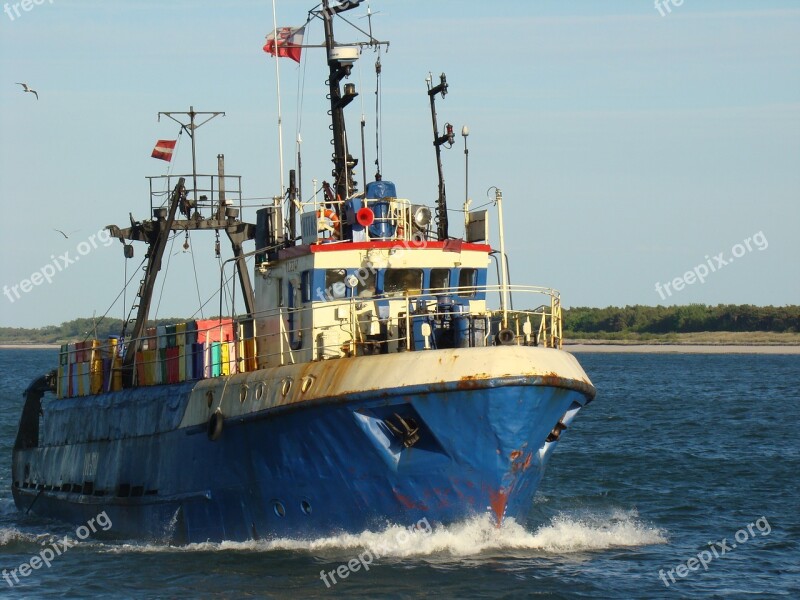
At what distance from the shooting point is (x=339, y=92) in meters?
23.9

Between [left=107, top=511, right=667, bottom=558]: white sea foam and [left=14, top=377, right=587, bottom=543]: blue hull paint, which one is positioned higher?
[left=14, top=377, right=587, bottom=543]: blue hull paint

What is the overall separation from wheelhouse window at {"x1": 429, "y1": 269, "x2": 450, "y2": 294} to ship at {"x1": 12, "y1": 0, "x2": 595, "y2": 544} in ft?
0.27

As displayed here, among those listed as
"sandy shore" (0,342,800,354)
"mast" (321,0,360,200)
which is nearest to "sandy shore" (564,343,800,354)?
"sandy shore" (0,342,800,354)

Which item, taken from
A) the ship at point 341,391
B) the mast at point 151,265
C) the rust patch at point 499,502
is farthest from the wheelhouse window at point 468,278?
the mast at point 151,265

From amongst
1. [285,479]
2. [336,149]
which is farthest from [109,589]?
[336,149]

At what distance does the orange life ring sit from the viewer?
2173 centimetres

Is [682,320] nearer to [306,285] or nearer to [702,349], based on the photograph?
[702,349]

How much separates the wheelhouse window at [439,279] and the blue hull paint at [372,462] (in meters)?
3.09

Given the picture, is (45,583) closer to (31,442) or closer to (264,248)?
(264,248)

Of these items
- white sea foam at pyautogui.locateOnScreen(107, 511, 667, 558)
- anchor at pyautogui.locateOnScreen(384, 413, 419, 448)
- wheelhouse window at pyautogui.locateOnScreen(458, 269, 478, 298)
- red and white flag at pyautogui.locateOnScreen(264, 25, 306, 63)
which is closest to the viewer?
anchor at pyautogui.locateOnScreen(384, 413, 419, 448)

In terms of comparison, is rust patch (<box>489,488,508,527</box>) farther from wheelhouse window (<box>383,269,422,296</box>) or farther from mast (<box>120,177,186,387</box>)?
mast (<box>120,177,186,387</box>)

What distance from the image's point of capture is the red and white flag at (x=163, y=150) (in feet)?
97.6

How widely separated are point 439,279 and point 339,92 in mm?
4233

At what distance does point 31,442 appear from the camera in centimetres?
3158
